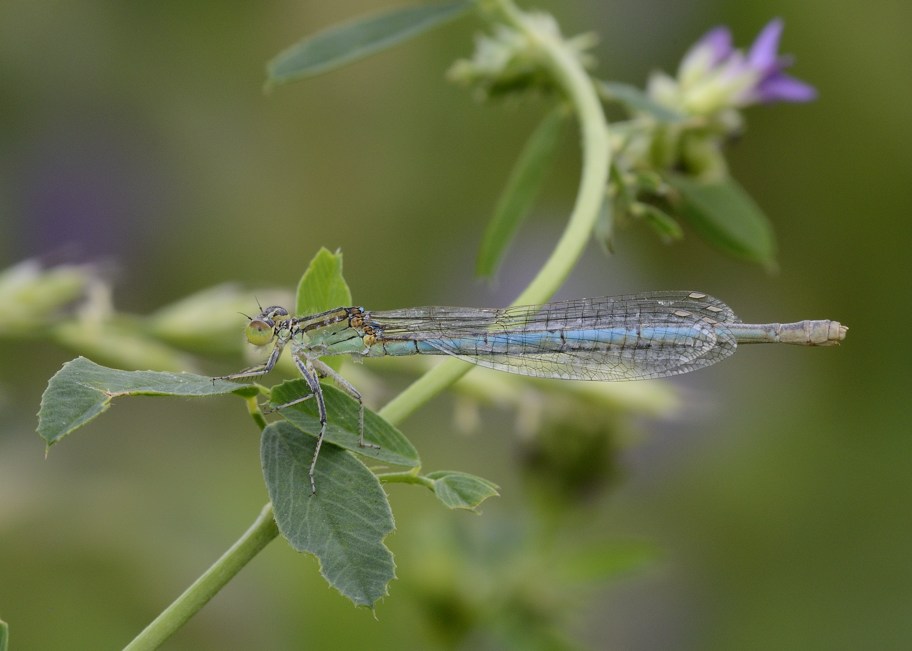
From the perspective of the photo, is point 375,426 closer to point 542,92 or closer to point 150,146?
point 542,92

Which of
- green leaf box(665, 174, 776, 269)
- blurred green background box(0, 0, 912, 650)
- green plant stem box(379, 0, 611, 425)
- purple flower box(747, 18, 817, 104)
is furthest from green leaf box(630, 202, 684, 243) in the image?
blurred green background box(0, 0, 912, 650)

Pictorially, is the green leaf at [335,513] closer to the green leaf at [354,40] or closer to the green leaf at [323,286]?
the green leaf at [323,286]

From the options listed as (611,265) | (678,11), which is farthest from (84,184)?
(678,11)

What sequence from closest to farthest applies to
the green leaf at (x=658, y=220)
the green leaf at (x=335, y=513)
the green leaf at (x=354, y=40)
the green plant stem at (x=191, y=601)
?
1. the green plant stem at (x=191, y=601)
2. the green leaf at (x=335, y=513)
3. the green leaf at (x=658, y=220)
4. the green leaf at (x=354, y=40)

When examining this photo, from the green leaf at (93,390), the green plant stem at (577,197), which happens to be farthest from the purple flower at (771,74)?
the green leaf at (93,390)

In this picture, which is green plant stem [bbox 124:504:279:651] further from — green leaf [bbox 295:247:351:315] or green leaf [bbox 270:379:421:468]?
green leaf [bbox 295:247:351:315]

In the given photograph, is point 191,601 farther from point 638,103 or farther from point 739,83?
point 739,83

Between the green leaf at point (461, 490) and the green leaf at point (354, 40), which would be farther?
the green leaf at point (354, 40)
